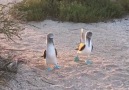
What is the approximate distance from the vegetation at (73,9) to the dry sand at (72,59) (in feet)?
0.59

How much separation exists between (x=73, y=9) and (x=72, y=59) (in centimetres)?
254

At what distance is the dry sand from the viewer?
5.33m

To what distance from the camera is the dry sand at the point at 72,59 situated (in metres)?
5.33

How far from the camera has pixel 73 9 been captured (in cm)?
860

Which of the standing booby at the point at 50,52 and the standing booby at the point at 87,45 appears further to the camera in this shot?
the standing booby at the point at 87,45

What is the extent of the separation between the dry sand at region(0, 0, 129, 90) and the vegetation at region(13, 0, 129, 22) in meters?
0.18

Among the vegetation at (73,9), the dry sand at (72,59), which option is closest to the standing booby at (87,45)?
the dry sand at (72,59)

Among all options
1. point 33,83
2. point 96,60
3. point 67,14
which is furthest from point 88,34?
point 67,14

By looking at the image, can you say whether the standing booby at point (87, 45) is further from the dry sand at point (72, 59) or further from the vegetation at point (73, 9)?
the vegetation at point (73, 9)

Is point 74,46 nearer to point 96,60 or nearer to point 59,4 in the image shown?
point 96,60

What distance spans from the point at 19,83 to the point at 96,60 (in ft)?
4.96

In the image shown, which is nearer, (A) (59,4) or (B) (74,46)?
(B) (74,46)

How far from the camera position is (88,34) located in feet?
19.2

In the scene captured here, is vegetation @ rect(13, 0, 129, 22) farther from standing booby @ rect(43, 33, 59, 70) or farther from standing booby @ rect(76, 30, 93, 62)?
standing booby @ rect(43, 33, 59, 70)
